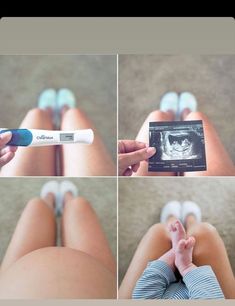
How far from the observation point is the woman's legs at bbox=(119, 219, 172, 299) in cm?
113

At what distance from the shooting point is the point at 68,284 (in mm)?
1120

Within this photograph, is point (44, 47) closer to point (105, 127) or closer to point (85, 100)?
point (85, 100)

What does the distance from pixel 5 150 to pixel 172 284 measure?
600mm

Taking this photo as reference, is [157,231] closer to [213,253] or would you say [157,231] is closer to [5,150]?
[213,253]

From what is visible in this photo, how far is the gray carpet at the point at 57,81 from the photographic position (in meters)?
1.19

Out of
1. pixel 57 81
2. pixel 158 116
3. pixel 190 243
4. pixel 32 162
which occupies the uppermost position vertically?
pixel 57 81

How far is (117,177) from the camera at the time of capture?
3.84 ft

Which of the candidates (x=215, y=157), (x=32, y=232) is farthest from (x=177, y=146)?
(x=32, y=232)

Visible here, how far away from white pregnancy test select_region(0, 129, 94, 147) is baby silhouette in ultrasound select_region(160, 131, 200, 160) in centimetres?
23

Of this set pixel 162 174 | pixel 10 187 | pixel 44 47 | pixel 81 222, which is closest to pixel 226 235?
pixel 162 174

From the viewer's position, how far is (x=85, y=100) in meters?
1.20

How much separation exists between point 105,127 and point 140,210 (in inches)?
10.1

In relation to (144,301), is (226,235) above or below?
above
